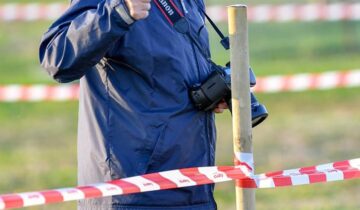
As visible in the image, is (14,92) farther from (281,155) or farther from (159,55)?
(159,55)

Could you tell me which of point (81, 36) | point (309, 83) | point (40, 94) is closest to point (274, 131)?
point (309, 83)

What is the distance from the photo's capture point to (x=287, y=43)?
19484 mm

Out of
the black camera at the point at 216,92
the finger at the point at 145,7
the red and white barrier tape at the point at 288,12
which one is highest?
the red and white barrier tape at the point at 288,12

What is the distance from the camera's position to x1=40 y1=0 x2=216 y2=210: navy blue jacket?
171 inches

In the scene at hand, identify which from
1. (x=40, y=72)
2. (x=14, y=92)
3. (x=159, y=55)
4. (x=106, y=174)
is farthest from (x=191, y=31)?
(x=40, y=72)

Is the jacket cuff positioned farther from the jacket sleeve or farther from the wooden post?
→ the wooden post

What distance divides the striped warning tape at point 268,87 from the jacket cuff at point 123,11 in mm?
9003

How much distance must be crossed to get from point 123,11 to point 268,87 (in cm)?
953

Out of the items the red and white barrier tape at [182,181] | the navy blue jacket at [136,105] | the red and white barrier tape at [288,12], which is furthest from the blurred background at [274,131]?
the navy blue jacket at [136,105]

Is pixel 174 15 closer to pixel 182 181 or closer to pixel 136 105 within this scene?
pixel 136 105

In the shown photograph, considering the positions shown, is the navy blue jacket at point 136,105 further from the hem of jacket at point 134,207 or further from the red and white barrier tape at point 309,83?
the red and white barrier tape at point 309,83

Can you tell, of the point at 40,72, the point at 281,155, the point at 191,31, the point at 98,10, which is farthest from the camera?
the point at 40,72

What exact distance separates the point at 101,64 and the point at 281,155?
606cm

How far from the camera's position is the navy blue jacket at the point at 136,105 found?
4.34 metres
